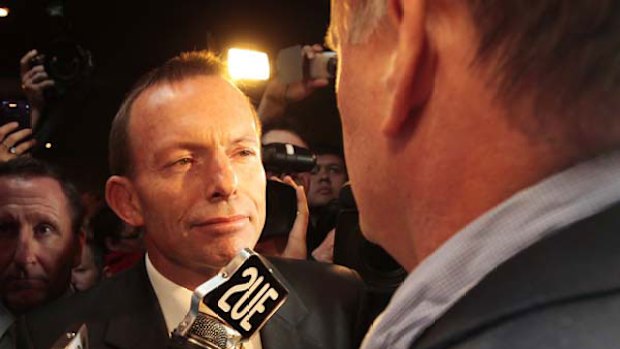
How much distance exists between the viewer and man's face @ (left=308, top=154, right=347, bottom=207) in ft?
9.74

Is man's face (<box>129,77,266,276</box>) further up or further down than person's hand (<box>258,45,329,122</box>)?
further up

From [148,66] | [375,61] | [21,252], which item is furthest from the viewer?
[148,66]

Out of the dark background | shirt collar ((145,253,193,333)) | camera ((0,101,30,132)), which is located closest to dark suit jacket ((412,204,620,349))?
shirt collar ((145,253,193,333))

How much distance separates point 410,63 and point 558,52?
0.33ft

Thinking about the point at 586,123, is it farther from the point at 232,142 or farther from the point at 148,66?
the point at 148,66

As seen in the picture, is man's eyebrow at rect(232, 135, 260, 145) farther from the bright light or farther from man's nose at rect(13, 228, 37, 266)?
the bright light

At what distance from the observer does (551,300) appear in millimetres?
442

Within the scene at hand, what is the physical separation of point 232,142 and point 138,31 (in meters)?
3.40

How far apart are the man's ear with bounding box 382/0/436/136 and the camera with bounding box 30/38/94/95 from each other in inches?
120

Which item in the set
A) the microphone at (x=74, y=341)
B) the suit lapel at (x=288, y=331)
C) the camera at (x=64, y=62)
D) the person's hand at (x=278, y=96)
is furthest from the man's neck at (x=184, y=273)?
the camera at (x=64, y=62)

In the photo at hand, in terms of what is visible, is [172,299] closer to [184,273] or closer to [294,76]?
[184,273]

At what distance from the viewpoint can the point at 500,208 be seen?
0.50 metres

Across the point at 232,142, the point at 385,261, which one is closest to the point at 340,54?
the point at 232,142

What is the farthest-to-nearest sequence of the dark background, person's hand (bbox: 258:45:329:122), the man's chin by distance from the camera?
the dark background → person's hand (bbox: 258:45:329:122) → the man's chin
